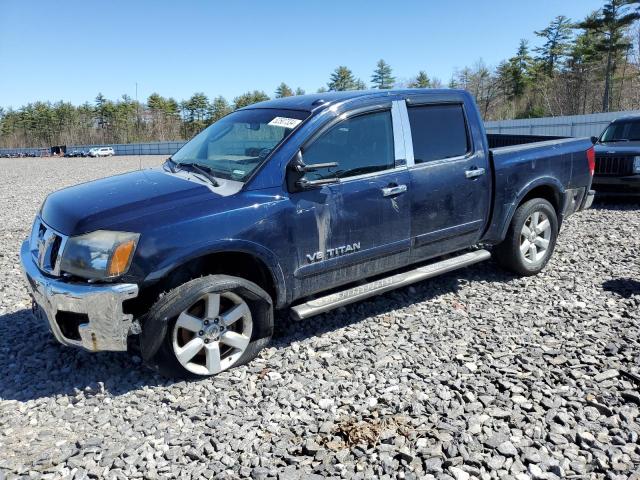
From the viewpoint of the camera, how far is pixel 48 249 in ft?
11.1

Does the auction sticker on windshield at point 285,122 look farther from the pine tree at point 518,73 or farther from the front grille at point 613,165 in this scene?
the pine tree at point 518,73

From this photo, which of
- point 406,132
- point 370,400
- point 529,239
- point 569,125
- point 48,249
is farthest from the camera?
point 569,125

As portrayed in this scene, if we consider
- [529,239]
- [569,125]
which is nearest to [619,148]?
[529,239]

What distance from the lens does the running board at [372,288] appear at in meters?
3.79

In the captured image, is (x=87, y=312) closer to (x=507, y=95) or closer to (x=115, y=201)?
(x=115, y=201)

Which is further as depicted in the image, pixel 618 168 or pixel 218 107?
pixel 218 107

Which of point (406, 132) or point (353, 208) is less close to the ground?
point (406, 132)

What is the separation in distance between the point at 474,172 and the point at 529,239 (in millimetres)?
1236

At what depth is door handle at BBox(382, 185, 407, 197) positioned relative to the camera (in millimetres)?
4090

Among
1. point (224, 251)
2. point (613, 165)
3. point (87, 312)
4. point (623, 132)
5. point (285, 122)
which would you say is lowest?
point (87, 312)

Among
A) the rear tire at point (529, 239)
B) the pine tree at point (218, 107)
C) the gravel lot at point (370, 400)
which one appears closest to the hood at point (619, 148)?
the rear tire at point (529, 239)

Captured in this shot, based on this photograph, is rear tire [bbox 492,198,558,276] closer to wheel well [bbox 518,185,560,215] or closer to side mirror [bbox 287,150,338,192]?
wheel well [bbox 518,185,560,215]

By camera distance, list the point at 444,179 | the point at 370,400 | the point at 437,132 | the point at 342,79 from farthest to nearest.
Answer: the point at 342,79, the point at 437,132, the point at 444,179, the point at 370,400

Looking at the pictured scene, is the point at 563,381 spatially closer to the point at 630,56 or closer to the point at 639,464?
the point at 639,464
